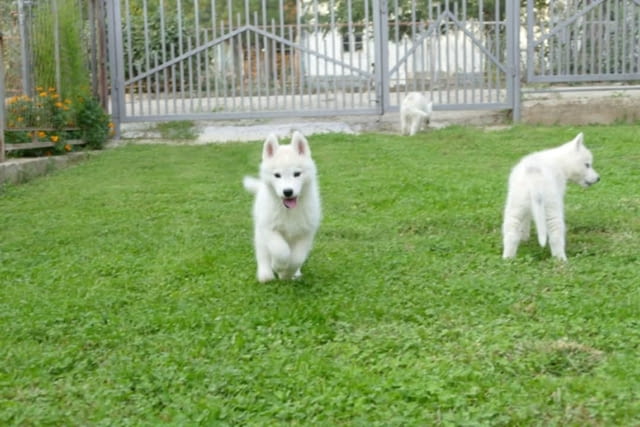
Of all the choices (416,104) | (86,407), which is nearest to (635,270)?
(86,407)

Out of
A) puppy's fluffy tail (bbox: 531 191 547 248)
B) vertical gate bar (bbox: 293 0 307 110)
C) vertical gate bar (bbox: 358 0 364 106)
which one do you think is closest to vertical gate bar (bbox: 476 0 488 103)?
vertical gate bar (bbox: 358 0 364 106)

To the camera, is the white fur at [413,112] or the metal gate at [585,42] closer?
the white fur at [413,112]

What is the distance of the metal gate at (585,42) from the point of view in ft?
47.8

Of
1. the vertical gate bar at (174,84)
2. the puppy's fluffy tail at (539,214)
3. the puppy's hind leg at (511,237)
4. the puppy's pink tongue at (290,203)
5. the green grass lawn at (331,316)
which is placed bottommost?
the green grass lawn at (331,316)

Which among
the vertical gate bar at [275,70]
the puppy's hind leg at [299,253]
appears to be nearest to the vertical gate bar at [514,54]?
the vertical gate bar at [275,70]

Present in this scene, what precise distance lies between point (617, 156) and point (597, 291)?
5.81 meters

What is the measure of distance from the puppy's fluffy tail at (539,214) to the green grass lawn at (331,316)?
8.1 inches

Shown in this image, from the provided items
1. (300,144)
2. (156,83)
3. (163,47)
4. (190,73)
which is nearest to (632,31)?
(190,73)

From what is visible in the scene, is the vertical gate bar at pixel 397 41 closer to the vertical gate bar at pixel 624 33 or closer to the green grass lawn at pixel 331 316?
the vertical gate bar at pixel 624 33

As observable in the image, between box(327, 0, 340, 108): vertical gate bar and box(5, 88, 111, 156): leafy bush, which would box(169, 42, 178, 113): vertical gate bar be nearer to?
box(5, 88, 111, 156): leafy bush

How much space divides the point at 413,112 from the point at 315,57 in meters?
2.16

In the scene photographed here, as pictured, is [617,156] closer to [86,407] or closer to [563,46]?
[563,46]

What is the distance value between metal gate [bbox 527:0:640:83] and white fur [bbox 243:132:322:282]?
1021 centimetres

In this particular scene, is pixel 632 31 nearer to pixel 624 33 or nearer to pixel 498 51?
pixel 624 33
